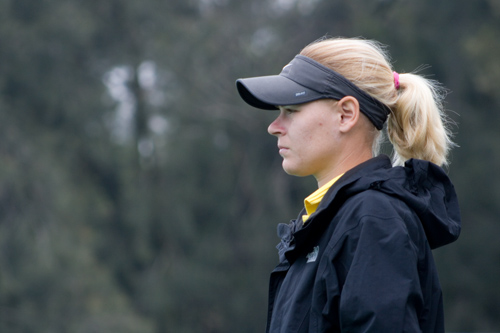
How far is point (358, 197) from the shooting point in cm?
170

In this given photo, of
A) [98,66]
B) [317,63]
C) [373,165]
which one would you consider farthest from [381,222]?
[98,66]

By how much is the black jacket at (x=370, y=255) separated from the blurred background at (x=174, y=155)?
35.4ft

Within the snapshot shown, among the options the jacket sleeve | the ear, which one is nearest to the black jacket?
the jacket sleeve

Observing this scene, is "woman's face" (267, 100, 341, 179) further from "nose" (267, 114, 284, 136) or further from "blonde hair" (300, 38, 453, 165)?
"blonde hair" (300, 38, 453, 165)

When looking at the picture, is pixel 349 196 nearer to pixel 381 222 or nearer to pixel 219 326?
pixel 381 222

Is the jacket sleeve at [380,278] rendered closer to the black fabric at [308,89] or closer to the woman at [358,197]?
the woman at [358,197]

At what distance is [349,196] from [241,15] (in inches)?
629

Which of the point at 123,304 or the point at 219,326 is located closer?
the point at 123,304

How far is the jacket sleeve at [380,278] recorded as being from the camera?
1520 millimetres

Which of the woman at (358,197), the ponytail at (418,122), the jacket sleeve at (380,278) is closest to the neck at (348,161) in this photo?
the woman at (358,197)

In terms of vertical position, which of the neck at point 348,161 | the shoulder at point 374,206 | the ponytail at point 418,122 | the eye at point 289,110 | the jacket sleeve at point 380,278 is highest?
the eye at point 289,110

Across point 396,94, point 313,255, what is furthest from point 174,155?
point 313,255

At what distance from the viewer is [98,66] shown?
15703 millimetres

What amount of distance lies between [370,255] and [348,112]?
43 cm
